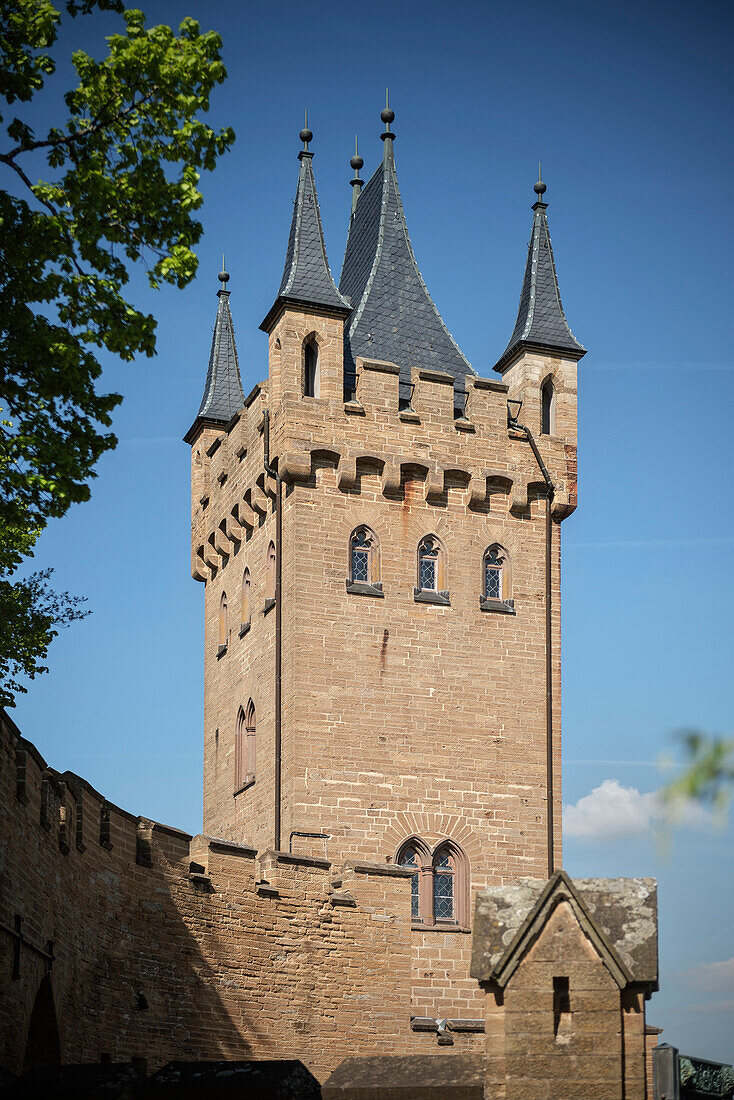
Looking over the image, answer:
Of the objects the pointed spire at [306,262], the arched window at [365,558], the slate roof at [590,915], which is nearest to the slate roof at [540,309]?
the pointed spire at [306,262]

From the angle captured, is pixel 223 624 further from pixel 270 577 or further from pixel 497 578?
pixel 497 578

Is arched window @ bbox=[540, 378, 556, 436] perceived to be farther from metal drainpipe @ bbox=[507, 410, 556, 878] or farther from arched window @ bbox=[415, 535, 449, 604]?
arched window @ bbox=[415, 535, 449, 604]

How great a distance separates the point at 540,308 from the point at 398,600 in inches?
260

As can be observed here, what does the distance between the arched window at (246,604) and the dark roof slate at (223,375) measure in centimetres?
407

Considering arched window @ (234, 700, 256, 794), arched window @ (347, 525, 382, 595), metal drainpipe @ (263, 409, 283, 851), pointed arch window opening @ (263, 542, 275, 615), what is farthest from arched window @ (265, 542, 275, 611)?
arched window @ (234, 700, 256, 794)

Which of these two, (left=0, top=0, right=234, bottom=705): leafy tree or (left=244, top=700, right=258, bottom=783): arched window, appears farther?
(left=244, top=700, right=258, bottom=783): arched window

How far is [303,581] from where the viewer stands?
A: 26969 mm

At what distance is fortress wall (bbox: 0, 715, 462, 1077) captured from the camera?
14.6 metres

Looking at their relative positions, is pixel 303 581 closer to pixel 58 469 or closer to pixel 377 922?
pixel 377 922

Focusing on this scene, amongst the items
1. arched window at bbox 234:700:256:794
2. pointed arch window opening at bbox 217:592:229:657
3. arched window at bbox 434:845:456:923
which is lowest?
arched window at bbox 434:845:456:923

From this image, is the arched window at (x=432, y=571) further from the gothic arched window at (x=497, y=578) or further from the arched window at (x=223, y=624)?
the arched window at (x=223, y=624)

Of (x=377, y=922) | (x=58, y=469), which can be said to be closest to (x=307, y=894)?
(x=377, y=922)

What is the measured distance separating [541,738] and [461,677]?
169cm

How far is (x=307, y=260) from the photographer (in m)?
28.5
